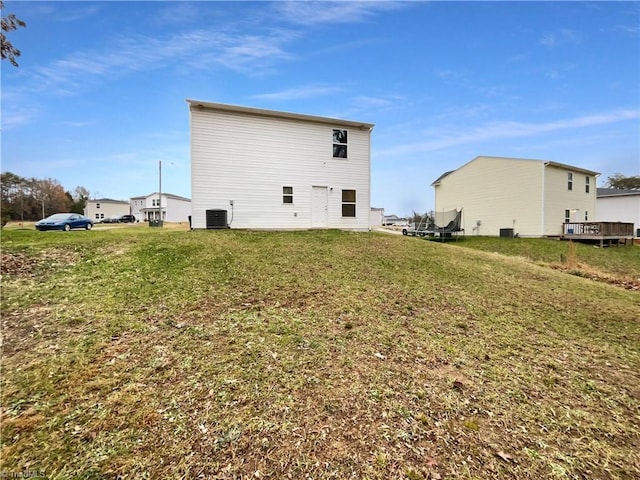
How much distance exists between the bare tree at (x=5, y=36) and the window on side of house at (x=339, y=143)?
1075 centimetres

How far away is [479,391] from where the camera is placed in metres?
2.61

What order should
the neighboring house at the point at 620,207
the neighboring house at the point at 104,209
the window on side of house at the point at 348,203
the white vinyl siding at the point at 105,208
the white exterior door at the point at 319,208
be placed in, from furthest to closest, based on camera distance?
the white vinyl siding at the point at 105,208
the neighboring house at the point at 104,209
the neighboring house at the point at 620,207
the window on side of house at the point at 348,203
the white exterior door at the point at 319,208

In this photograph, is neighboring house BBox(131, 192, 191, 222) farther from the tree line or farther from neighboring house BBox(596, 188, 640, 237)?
neighboring house BBox(596, 188, 640, 237)

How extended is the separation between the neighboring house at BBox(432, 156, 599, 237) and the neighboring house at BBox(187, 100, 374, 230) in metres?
13.0

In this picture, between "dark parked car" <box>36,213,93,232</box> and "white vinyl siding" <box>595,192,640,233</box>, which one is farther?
"white vinyl siding" <box>595,192,640,233</box>

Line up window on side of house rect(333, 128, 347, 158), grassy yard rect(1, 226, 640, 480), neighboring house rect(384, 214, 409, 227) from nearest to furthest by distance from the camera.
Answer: grassy yard rect(1, 226, 640, 480), window on side of house rect(333, 128, 347, 158), neighboring house rect(384, 214, 409, 227)

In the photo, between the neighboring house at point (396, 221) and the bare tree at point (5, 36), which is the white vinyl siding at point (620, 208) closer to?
the neighboring house at point (396, 221)

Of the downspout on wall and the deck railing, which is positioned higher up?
the downspout on wall

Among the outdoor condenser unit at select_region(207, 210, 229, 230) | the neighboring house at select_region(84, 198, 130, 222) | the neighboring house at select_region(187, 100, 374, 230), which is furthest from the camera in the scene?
the neighboring house at select_region(84, 198, 130, 222)

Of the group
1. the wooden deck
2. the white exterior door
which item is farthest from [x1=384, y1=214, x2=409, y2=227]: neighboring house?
the white exterior door

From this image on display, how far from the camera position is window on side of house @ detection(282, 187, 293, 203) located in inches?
525

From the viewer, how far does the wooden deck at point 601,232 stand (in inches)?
714

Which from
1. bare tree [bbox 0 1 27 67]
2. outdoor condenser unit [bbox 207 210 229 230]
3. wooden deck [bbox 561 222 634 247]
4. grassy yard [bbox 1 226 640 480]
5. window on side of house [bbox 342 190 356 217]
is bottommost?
grassy yard [bbox 1 226 640 480]

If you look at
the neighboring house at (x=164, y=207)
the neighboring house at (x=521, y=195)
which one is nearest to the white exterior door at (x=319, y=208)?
the neighboring house at (x=521, y=195)
